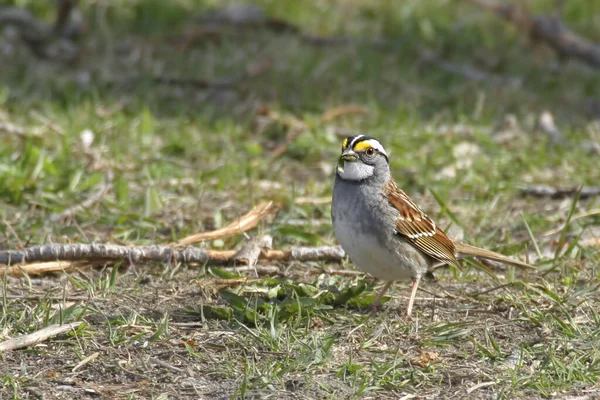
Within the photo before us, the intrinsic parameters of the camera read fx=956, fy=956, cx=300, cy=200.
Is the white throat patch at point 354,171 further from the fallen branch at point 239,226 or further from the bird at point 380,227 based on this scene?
the fallen branch at point 239,226

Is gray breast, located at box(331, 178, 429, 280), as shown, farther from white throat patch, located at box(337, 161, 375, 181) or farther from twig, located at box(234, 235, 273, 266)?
twig, located at box(234, 235, 273, 266)

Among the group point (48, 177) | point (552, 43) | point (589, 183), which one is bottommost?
point (48, 177)

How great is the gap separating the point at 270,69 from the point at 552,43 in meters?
2.75

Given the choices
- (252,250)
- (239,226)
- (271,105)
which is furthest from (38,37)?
(252,250)

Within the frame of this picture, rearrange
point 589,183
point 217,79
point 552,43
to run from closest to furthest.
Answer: point 589,183 < point 217,79 < point 552,43

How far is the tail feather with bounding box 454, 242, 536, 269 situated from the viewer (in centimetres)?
473

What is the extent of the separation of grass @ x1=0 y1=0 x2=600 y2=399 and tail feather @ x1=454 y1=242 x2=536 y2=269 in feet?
0.29

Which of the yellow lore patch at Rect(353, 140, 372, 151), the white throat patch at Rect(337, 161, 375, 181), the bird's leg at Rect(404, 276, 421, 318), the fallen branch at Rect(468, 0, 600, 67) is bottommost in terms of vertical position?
the bird's leg at Rect(404, 276, 421, 318)

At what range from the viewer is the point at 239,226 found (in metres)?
5.08

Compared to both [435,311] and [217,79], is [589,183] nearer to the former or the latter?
[435,311]

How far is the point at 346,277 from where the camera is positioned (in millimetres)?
4848

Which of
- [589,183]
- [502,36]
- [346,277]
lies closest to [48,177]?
[346,277]

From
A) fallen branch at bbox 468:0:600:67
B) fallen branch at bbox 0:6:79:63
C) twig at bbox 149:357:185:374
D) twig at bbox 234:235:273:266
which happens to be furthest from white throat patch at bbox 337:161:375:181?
fallen branch at bbox 468:0:600:67

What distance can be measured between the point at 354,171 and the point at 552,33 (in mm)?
4998
